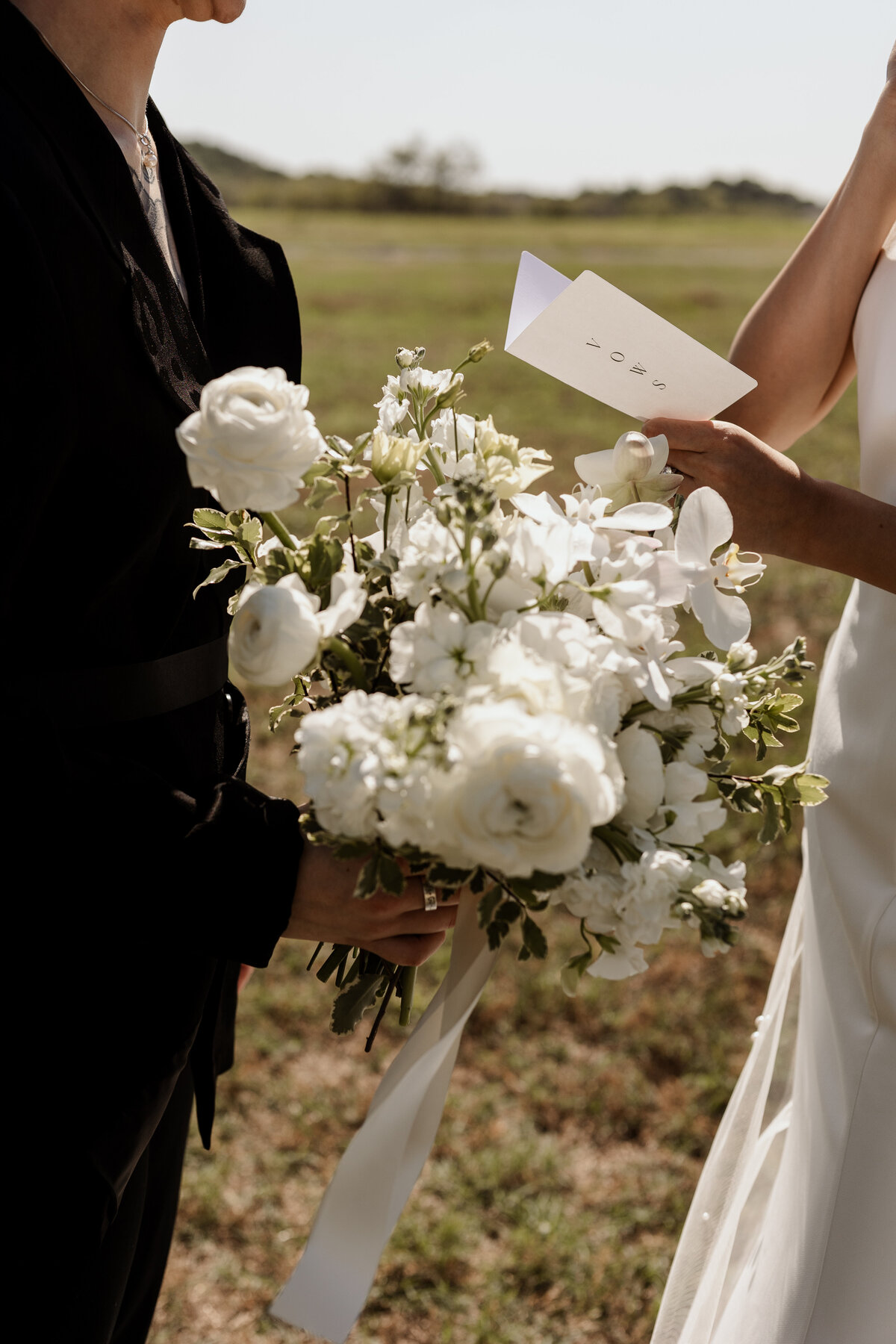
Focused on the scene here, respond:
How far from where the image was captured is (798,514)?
5.35 ft

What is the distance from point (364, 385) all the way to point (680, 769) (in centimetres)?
1161

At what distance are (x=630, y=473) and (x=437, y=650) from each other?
0.46 meters

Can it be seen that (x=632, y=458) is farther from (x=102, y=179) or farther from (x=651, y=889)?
(x=102, y=179)

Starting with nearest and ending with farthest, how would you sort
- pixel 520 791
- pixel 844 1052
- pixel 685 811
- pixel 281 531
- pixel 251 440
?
1. pixel 520 791
2. pixel 251 440
3. pixel 685 811
4. pixel 281 531
5. pixel 844 1052

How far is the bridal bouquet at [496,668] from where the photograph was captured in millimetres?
881

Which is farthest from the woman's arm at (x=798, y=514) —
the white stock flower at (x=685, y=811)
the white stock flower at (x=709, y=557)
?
the white stock flower at (x=685, y=811)

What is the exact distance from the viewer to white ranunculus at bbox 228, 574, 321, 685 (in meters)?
0.97

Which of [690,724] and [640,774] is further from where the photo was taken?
[690,724]

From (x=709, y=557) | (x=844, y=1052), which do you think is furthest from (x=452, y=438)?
(x=844, y=1052)

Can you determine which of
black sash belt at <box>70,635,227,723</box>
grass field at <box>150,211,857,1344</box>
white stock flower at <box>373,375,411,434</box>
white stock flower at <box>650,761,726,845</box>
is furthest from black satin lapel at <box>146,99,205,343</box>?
grass field at <box>150,211,857,1344</box>

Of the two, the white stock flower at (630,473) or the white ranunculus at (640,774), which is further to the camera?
the white stock flower at (630,473)

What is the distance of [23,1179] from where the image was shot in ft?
4.11

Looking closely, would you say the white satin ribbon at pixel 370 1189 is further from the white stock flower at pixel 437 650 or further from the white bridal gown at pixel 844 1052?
the white bridal gown at pixel 844 1052

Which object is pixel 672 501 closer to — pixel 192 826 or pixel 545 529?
pixel 545 529
